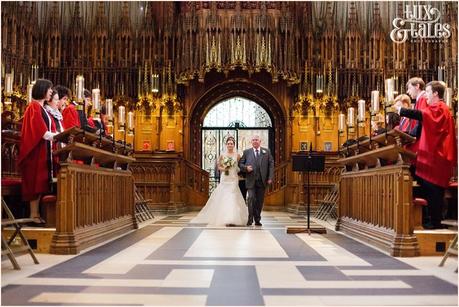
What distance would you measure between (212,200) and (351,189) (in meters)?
3.37

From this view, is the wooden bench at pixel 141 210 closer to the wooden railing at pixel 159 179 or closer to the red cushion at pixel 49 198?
the wooden railing at pixel 159 179

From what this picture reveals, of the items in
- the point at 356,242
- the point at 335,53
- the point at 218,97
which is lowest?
the point at 356,242

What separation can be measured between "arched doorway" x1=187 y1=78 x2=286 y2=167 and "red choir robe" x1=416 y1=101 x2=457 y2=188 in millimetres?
11258

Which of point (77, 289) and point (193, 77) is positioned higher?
point (193, 77)

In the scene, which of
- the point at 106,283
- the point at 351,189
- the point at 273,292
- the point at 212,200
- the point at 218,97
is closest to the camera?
the point at 273,292

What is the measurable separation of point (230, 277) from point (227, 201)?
667 centimetres

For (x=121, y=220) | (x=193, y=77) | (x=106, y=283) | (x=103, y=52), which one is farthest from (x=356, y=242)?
(x=103, y=52)

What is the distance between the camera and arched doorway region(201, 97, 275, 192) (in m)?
19.1

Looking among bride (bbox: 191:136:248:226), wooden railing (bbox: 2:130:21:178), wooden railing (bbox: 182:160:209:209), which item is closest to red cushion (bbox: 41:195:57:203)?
wooden railing (bbox: 2:130:21:178)

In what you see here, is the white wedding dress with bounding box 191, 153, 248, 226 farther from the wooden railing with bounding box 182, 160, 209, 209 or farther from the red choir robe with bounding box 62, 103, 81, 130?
the wooden railing with bounding box 182, 160, 209, 209

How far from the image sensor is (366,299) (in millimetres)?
4086

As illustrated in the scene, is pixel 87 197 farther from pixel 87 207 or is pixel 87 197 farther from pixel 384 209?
pixel 384 209

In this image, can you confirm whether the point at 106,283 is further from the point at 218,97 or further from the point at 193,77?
the point at 218,97

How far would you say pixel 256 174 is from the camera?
11.5 m
